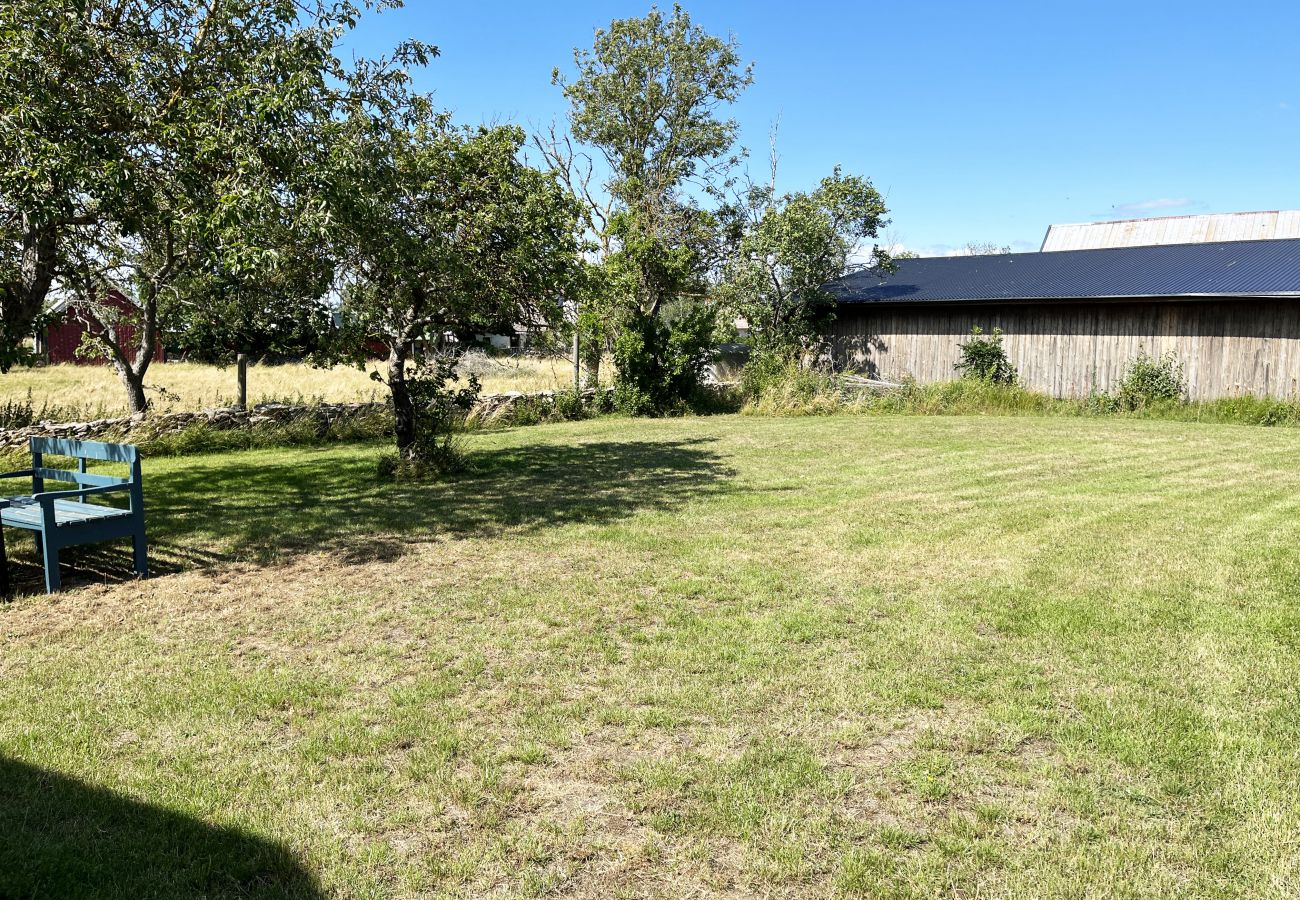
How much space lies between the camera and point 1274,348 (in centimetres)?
1777

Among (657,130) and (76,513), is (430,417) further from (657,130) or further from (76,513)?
(657,130)

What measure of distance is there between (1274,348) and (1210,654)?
16.7m

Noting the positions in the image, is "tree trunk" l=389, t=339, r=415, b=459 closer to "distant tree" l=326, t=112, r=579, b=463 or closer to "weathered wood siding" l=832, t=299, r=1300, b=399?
"distant tree" l=326, t=112, r=579, b=463

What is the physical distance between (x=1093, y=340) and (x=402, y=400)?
16.1 metres

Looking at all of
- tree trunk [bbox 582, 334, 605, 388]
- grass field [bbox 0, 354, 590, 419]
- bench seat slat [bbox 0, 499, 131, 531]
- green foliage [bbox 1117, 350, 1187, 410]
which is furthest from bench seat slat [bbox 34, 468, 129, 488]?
green foliage [bbox 1117, 350, 1187, 410]

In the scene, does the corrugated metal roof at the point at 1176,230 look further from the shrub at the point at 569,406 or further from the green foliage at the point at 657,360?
the shrub at the point at 569,406

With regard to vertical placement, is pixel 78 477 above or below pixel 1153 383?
below

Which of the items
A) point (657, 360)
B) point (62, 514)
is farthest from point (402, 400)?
point (657, 360)

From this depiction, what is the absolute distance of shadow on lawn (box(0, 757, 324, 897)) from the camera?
9.06 ft

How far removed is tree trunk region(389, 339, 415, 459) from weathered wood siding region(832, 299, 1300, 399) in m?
15.3

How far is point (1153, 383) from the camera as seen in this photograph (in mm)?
18812

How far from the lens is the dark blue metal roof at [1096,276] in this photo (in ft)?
60.5

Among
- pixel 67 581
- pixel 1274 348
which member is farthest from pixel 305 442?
pixel 1274 348

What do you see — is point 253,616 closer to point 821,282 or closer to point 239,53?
point 239,53
